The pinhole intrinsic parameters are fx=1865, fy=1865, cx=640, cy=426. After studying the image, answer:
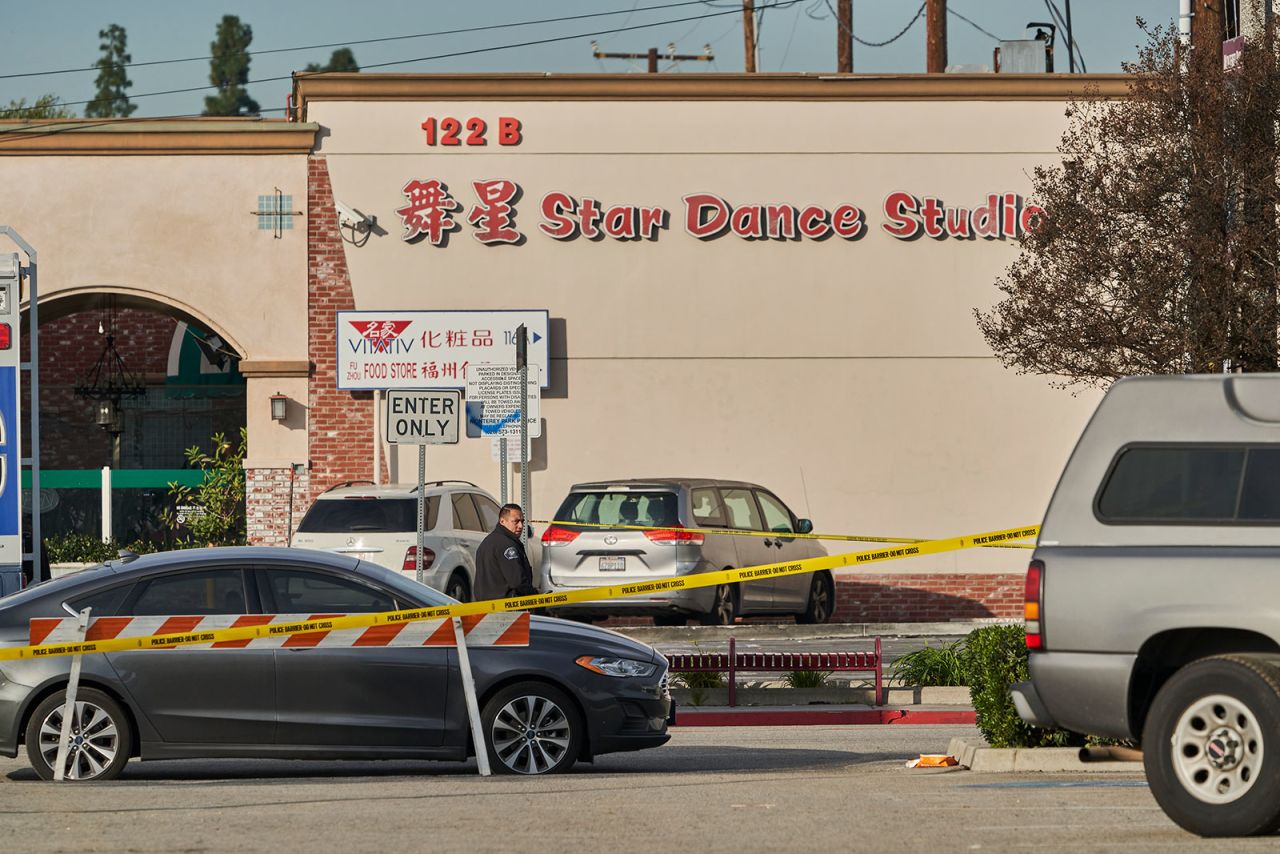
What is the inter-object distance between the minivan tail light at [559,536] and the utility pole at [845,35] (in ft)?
54.7

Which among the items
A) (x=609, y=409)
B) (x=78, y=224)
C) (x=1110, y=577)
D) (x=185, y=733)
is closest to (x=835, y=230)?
(x=609, y=409)

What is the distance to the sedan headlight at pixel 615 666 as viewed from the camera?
11266mm

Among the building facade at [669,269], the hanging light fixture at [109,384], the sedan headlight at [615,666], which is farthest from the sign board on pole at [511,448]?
the sedan headlight at [615,666]

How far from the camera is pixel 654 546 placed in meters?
19.9

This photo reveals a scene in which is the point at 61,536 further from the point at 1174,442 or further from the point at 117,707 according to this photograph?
the point at 1174,442

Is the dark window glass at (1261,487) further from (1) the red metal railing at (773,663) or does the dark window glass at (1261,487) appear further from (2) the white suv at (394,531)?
(2) the white suv at (394,531)

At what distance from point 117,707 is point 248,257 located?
15.6m

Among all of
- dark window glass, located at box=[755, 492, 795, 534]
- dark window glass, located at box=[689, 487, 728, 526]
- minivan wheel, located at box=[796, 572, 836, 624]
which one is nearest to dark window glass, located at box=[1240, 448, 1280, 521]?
dark window glass, located at box=[689, 487, 728, 526]

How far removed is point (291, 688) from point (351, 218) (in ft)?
50.9

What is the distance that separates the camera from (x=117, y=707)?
11.0 m

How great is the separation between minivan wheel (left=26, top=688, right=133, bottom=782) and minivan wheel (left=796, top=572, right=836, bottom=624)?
13113mm

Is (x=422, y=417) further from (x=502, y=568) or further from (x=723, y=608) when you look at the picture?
(x=723, y=608)

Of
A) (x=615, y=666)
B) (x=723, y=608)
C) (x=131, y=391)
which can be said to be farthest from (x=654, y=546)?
(x=131, y=391)

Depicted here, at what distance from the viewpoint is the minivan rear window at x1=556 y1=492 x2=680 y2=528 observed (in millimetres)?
20219
